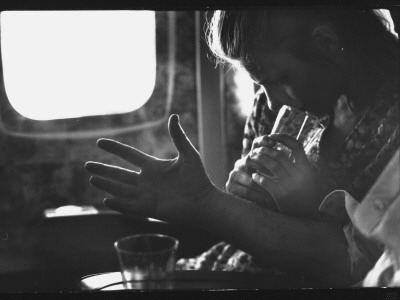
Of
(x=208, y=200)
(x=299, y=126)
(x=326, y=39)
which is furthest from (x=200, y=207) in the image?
(x=326, y=39)

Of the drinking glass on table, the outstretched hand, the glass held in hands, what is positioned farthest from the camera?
the glass held in hands

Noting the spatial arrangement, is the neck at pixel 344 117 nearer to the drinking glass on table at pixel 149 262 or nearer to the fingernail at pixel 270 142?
the fingernail at pixel 270 142

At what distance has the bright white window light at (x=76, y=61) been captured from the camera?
112cm

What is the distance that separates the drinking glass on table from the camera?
0.93 metres

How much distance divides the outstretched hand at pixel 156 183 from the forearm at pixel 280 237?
0.04 m

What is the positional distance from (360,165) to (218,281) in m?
0.39

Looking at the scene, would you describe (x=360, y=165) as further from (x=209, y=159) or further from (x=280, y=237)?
(x=209, y=159)

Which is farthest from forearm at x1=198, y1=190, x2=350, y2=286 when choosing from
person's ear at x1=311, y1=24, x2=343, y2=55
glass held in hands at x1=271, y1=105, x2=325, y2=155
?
person's ear at x1=311, y1=24, x2=343, y2=55

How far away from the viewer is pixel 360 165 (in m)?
1.08

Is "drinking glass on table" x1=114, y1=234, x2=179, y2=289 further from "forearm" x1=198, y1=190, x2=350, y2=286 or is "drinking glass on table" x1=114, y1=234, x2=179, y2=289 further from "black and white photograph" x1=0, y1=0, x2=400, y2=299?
"forearm" x1=198, y1=190, x2=350, y2=286

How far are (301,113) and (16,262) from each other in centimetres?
72

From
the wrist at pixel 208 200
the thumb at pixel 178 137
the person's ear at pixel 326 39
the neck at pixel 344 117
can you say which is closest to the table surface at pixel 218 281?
the wrist at pixel 208 200

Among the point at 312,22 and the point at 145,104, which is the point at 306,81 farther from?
the point at 145,104

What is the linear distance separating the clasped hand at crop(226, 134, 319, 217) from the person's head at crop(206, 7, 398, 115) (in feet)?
0.34
